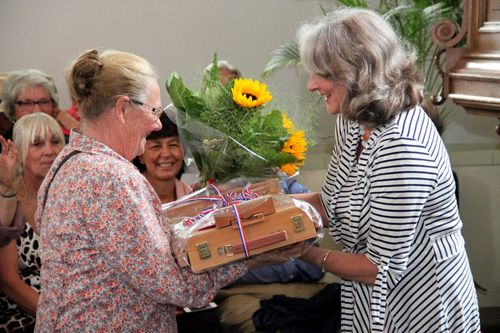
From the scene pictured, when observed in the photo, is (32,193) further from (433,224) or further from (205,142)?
(433,224)

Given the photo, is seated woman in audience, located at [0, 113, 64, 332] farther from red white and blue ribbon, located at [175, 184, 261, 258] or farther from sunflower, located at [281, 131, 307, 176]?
sunflower, located at [281, 131, 307, 176]

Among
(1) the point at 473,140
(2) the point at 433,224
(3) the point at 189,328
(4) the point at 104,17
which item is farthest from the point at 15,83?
(1) the point at 473,140

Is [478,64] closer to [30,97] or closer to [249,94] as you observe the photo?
[249,94]

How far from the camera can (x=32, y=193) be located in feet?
9.36

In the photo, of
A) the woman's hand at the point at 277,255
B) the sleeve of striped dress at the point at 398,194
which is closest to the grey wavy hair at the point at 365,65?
the sleeve of striped dress at the point at 398,194

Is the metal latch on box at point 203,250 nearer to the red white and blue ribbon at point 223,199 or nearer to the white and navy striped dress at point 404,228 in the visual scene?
the red white and blue ribbon at point 223,199

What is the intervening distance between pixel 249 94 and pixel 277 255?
446 mm

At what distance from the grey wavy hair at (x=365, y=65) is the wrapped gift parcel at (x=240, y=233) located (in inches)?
Answer: 13.3

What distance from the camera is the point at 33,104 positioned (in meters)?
3.76

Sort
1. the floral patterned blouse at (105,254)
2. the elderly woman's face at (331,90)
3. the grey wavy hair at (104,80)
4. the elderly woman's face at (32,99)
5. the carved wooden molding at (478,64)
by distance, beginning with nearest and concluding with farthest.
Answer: the floral patterned blouse at (105,254) → the grey wavy hair at (104,80) → the elderly woman's face at (331,90) → the carved wooden molding at (478,64) → the elderly woman's face at (32,99)

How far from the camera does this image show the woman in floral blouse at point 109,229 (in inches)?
54.8

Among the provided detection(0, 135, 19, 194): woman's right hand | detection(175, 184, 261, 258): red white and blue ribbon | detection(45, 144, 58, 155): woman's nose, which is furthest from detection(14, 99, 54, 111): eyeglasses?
detection(175, 184, 261, 258): red white and blue ribbon

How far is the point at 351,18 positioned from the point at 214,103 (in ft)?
1.45

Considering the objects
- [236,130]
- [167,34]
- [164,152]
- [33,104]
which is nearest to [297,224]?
[236,130]
